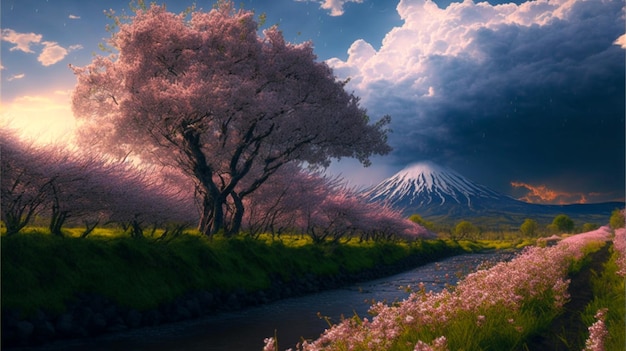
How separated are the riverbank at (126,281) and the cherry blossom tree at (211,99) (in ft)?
17.7

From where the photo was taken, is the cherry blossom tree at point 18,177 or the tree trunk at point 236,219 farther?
the tree trunk at point 236,219

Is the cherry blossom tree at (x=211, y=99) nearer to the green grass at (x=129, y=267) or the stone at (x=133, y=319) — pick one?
the green grass at (x=129, y=267)

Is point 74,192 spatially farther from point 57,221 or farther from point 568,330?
point 568,330

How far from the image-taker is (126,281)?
57.5 ft

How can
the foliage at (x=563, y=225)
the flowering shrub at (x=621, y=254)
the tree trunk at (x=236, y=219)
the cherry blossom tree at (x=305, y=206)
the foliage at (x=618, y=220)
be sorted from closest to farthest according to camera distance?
1. the flowering shrub at (x=621, y=254)
2. the tree trunk at (x=236, y=219)
3. the cherry blossom tree at (x=305, y=206)
4. the foliage at (x=618, y=220)
5. the foliage at (x=563, y=225)

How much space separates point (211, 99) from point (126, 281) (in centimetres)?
1111

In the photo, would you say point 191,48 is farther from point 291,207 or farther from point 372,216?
point 372,216

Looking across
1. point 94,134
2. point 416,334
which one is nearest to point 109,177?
point 94,134

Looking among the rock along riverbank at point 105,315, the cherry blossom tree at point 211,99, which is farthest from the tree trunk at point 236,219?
the rock along riverbank at point 105,315

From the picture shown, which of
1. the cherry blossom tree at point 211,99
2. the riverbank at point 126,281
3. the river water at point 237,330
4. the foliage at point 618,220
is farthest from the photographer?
the foliage at point 618,220

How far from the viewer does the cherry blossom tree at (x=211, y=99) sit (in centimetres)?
2662

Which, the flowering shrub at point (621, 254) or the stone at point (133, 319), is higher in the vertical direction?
the flowering shrub at point (621, 254)

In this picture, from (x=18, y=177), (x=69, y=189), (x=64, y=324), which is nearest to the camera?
(x=64, y=324)

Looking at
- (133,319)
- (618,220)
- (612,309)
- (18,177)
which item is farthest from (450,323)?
(618,220)
